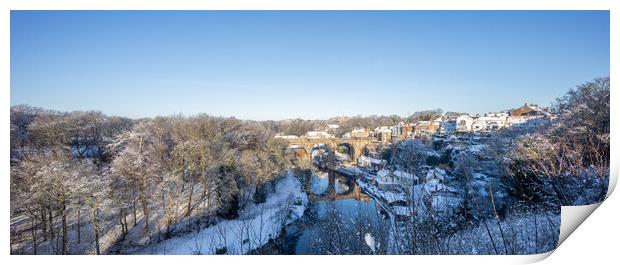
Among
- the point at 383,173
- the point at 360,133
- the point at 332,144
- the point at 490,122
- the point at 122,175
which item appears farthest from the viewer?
the point at 332,144

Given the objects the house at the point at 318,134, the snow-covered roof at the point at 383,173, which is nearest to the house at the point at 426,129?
the snow-covered roof at the point at 383,173

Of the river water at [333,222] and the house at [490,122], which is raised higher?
the house at [490,122]

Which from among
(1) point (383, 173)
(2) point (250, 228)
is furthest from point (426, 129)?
(2) point (250, 228)

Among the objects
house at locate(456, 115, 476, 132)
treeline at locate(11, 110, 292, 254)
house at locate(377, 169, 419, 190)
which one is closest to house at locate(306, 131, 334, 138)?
treeline at locate(11, 110, 292, 254)

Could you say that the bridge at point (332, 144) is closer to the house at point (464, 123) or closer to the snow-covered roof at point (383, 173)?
the snow-covered roof at point (383, 173)

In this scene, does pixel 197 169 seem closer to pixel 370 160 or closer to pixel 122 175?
pixel 122 175
